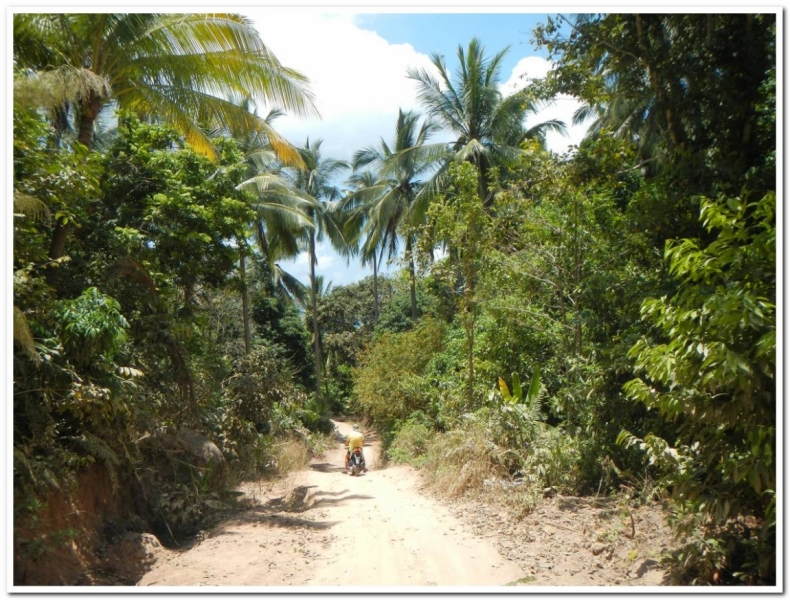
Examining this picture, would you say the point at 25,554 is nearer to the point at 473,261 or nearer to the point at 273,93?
the point at 273,93

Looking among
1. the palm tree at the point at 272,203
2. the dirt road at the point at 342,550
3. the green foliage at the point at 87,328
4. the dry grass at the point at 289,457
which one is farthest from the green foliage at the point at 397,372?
the green foliage at the point at 87,328

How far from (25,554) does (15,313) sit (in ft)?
6.55

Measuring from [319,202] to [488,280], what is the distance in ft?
52.2

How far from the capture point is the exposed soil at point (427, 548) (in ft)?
18.6

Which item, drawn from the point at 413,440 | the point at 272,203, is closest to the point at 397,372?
the point at 413,440

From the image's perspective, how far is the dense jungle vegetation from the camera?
4.89m

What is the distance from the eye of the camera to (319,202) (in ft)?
86.6

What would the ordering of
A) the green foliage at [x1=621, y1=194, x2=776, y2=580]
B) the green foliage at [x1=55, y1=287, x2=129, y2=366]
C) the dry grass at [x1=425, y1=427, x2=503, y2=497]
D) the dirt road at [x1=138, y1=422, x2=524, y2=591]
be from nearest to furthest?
the green foliage at [x1=621, y1=194, x2=776, y2=580]
the dirt road at [x1=138, y1=422, x2=524, y2=591]
the green foliage at [x1=55, y1=287, x2=129, y2=366]
the dry grass at [x1=425, y1=427, x2=503, y2=497]

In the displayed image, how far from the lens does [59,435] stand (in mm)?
6379

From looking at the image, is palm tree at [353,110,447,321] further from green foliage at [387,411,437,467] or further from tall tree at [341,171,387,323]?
green foliage at [387,411,437,467]

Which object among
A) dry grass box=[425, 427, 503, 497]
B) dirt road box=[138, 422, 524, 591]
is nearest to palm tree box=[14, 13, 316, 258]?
dirt road box=[138, 422, 524, 591]

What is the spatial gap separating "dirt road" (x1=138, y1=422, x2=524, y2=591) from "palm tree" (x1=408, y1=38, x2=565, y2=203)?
1139 centimetres

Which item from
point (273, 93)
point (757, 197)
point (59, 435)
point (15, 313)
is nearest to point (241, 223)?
point (273, 93)

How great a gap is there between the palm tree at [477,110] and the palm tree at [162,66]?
1000cm
